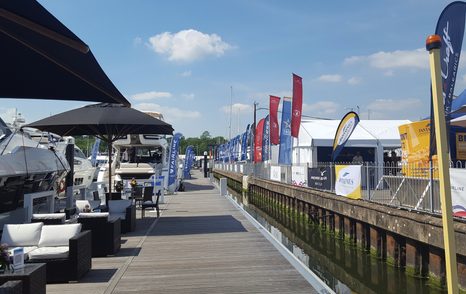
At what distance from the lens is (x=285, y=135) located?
23.6 metres

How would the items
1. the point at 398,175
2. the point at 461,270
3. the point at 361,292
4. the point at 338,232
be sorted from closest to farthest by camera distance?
the point at 461,270 → the point at 361,292 → the point at 398,175 → the point at 338,232

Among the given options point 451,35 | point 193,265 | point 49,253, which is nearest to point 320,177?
point 451,35

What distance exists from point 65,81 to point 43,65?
283 mm

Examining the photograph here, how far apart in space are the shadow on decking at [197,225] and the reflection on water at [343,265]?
2.10 metres

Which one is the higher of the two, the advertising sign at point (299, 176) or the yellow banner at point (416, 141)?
the yellow banner at point (416, 141)

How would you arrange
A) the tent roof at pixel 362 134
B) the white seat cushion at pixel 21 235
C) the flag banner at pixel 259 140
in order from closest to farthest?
the white seat cushion at pixel 21 235, the tent roof at pixel 362 134, the flag banner at pixel 259 140

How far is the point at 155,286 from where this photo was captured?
6367mm

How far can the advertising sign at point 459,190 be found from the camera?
8.05 metres

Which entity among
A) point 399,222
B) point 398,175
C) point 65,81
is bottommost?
point 399,222

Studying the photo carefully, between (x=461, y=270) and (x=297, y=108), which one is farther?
(x=297, y=108)

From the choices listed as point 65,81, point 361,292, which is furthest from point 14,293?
point 361,292

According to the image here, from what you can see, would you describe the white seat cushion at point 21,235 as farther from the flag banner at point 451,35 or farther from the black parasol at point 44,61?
the flag banner at point 451,35

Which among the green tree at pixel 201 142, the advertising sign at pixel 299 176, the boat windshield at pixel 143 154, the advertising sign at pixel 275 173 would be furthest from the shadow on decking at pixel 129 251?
the green tree at pixel 201 142

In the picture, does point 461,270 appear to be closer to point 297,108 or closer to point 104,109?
point 104,109
